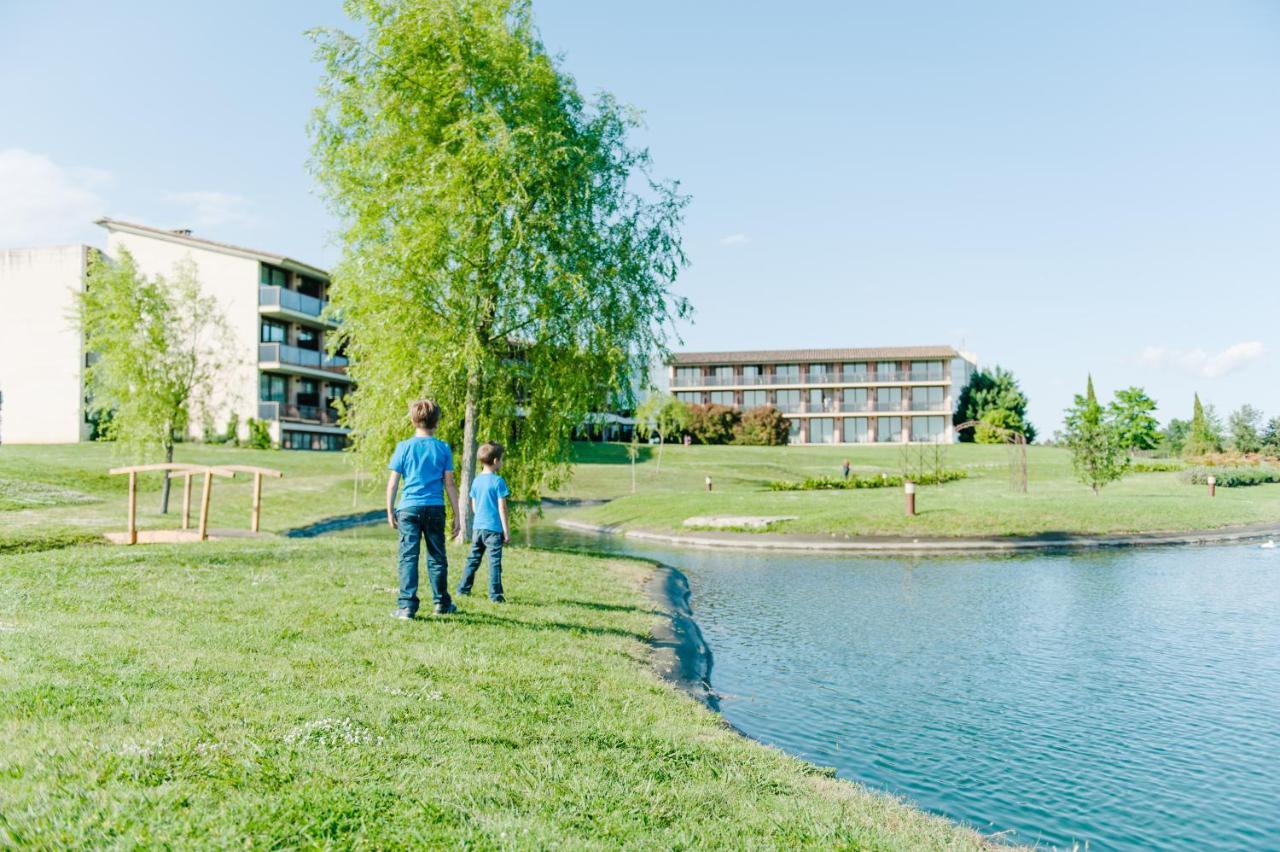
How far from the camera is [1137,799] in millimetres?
6625

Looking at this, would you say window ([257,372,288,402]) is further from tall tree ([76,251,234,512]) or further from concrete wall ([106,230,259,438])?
tall tree ([76,251,234,512])

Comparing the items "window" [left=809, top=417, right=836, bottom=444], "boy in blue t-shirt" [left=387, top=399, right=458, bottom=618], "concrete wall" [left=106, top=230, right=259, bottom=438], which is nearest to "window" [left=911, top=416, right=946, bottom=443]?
"window" [left=809, top=417, right=836, bottom=444]

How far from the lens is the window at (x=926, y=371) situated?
271 feet

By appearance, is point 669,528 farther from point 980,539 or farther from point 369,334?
point 369,334

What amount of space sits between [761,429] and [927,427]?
1766 cm

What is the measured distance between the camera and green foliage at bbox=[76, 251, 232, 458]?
2678cm

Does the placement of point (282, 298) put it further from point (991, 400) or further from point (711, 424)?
point (991, 400)

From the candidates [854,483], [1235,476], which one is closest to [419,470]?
[854,483]

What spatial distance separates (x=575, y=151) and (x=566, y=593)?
826 centimetres

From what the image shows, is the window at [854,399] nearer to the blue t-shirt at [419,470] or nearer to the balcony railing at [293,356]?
the balcony railing at [293,356]

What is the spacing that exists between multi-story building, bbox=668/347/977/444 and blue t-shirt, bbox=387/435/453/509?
247ft

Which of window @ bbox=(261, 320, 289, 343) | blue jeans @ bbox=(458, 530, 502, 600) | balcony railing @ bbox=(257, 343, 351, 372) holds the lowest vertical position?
blue jeans @ bbox=(458, 530, 502, 600)

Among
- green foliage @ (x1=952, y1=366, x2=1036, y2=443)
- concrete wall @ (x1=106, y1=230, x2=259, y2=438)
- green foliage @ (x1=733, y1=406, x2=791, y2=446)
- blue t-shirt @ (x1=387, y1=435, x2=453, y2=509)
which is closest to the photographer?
blue t-shirt @ (x1=387, y1=435, x2=453, y2=509)

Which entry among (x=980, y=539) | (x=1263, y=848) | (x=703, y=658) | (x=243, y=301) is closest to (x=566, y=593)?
(x=703, y=658)
